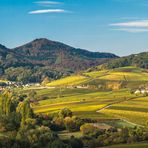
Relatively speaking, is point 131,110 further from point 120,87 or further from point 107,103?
point 120,87

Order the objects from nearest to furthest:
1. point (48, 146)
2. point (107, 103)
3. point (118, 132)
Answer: point (48, 146) < point (118, 132) < point (107, 103)

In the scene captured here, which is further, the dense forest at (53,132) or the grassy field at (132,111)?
the grassy field at (132,111)

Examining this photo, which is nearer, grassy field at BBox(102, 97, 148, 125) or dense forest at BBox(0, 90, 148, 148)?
dense forest at BBox(0, 90, 148, 148)

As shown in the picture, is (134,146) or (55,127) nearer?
A: (134,146)

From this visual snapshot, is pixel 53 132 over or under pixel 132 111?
under

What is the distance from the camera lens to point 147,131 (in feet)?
271

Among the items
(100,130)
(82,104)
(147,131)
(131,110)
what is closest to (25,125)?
(100,130)

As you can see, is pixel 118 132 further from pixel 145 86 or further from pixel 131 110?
pixel 145 86

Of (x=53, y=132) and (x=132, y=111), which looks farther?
(x=132, y=111)

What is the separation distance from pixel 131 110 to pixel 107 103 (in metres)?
15.3

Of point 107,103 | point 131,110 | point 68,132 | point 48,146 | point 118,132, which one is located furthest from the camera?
point 107,103

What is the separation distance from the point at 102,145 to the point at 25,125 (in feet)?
64.5

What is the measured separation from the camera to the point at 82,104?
128875mm

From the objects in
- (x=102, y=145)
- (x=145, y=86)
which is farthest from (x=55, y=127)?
(x=145, y=86)
